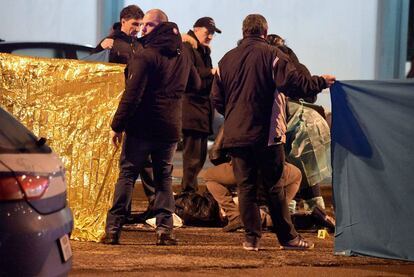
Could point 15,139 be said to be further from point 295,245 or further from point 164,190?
point 295,245

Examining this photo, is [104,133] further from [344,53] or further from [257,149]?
[344,53]

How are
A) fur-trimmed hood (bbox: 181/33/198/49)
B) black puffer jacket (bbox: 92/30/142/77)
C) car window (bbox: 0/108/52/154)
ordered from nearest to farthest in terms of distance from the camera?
car window (bbox: 0/108/52/154), black puffer jacket (bbox: 92/30/142/77), fur-trimmed hood (bbox: 181/33/198/49)

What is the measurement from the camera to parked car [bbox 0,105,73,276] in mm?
5555

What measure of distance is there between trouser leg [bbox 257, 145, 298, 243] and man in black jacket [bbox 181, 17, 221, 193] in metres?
1.98

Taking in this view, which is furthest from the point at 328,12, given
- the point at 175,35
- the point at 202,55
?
the point at 175,35

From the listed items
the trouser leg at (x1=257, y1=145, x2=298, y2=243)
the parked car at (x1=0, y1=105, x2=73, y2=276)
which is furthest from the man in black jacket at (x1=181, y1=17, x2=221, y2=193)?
the parked car at (x1=0, y1=105, x2=73, y2=276)

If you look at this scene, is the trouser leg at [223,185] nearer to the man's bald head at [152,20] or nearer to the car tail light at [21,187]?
the man's bald head at [152,20]

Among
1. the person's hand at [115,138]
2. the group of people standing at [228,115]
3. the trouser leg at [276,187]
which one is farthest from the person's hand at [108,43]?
the trouser leg at [276,187]

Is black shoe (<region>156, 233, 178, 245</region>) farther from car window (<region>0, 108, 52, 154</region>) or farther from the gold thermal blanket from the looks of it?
car window (<region>0, 108, 52, 154</region>)

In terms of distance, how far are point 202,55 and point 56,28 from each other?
5.95 meters

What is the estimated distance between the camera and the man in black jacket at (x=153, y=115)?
8.91m

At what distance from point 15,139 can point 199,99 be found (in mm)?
5183

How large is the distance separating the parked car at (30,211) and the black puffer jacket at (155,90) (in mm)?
2872

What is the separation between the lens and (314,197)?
34.8 ft
